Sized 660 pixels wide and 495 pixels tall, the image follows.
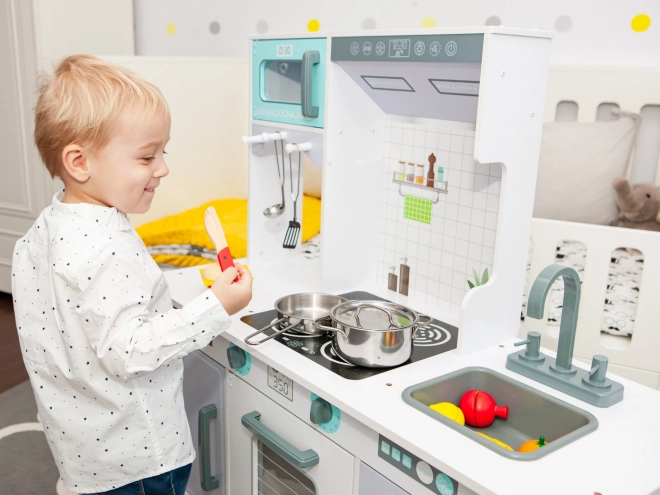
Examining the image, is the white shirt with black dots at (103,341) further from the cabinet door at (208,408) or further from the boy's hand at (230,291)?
the cabinet door at (208,408)

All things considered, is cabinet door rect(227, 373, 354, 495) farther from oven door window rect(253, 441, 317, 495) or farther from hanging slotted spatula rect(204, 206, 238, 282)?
hanging slotted spatula rect(204, 206, 238, 282)

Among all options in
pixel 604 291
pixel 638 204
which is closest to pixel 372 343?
pixel 604 291

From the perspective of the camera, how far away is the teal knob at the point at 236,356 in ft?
3.92

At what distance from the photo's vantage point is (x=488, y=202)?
4.03ft

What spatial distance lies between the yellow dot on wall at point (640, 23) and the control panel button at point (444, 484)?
129cm

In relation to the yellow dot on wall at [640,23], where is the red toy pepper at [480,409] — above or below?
below

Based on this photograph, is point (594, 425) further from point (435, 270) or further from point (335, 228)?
point (335, 228)

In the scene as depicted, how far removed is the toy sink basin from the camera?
0.93 meters

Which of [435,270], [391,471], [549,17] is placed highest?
[549,17]

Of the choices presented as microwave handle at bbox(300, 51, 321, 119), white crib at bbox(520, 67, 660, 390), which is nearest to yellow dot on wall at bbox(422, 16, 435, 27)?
white crib at bbox(520, 67, 660, 390)

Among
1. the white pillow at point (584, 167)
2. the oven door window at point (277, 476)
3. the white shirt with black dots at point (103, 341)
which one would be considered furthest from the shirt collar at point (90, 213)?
the white pillow at point (584, 167)

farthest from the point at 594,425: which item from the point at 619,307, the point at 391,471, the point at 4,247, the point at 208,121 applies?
the point at 4,247

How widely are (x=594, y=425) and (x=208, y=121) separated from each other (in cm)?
183

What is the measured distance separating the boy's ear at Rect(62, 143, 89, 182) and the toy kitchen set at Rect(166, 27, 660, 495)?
0.39 meters
